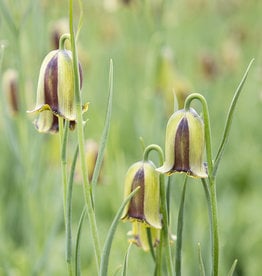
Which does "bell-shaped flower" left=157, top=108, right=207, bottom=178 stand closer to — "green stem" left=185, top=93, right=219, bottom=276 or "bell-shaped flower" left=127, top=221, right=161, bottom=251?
"green stem" left=185, top=93, right=219, bottom=276

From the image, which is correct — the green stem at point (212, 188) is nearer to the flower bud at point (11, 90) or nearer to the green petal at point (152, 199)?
the green petal at point (152, 199)

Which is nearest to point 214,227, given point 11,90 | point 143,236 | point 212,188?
point 212,188

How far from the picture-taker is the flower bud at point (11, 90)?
190 centimetres

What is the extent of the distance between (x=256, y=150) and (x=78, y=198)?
0.75 metres

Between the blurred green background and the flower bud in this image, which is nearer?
the blurred green background

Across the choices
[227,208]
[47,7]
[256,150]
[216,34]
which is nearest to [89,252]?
[227,208]

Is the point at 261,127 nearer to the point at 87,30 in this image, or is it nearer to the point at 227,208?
the point at 227,208

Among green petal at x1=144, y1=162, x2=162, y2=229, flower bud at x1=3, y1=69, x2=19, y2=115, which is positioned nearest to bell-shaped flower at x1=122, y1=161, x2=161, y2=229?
green petal at x1=144, y1=162, x2=162, y2=229

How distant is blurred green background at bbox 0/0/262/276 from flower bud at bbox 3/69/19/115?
0.03 m

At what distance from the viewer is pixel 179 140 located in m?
1.00

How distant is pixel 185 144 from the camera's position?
1.00 metres

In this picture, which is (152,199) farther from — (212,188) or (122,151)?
(122,151)

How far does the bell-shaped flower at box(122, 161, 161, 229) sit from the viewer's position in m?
1.02

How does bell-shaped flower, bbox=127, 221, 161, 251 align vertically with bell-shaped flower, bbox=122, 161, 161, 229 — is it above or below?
below
